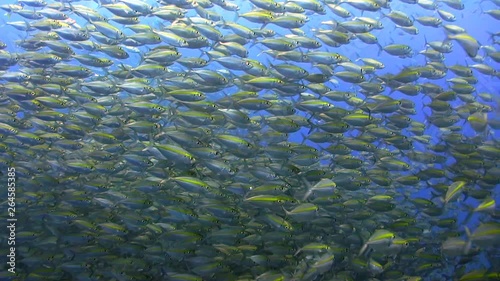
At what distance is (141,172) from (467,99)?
5600 millimetres

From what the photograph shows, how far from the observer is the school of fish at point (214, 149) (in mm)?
5566

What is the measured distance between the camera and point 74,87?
665 centimetres

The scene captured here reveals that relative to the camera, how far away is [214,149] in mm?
5652

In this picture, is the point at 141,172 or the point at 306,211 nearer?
the point at 306,211

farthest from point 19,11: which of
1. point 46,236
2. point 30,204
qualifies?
point 46,236

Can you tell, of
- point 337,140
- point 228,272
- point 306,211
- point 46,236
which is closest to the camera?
point 306,211

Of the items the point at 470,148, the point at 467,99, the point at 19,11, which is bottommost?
the point at 470,148

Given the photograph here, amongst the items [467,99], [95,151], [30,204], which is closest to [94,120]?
[95,151]

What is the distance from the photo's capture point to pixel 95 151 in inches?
242

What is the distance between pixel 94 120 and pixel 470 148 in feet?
19.5

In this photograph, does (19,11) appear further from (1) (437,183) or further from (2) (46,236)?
(1) (437,183)

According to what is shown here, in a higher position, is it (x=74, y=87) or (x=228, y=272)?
(x=74, y=87)

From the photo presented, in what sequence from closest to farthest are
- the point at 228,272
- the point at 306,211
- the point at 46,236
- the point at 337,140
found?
1. the point at 306,211
2. the point at 228,272
3. the point at 46,236
4. the point at 337,140

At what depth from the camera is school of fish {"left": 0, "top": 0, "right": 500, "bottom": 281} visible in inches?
219
